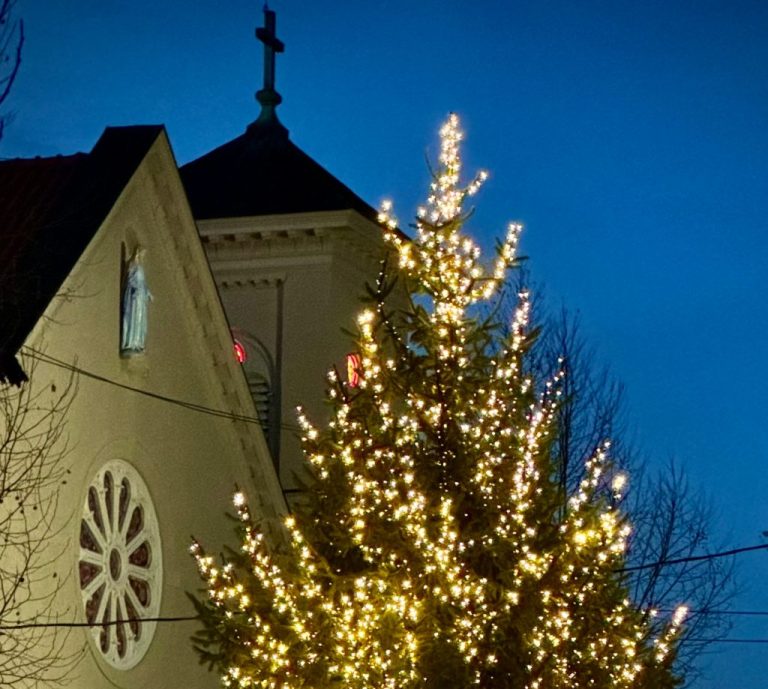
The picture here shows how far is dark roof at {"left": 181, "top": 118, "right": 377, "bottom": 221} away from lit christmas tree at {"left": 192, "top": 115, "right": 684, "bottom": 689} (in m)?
12.4

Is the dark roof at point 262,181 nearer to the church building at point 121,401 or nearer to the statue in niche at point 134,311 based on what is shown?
the church building at point 121,401

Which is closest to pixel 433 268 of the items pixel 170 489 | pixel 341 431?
pixel 341 431

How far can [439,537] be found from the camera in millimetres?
15688

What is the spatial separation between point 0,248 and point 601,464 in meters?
7.16

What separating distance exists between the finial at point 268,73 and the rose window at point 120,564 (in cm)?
1470

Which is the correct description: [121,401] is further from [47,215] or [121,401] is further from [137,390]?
[47,215]

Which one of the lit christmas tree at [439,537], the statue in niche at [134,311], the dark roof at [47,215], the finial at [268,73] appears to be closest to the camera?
the lit christmas tree at [439,537]

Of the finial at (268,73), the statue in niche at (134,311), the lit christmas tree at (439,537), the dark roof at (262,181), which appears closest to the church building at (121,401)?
the statue in niche at (134,311)

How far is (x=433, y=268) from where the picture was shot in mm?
16469

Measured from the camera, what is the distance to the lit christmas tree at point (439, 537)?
15547mm

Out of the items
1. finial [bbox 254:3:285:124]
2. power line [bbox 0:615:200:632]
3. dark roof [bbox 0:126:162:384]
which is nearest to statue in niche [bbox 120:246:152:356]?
dark roof [bbox 0:126:162:384]

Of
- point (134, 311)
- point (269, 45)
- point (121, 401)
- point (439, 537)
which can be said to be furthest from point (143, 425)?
point (269, 45)

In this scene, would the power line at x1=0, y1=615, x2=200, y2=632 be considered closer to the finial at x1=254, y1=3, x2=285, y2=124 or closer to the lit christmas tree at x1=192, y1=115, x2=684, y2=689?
the lit christmas tree at x1=192, y1=115, x2=684, y2=689

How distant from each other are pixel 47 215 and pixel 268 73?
1546 cm
